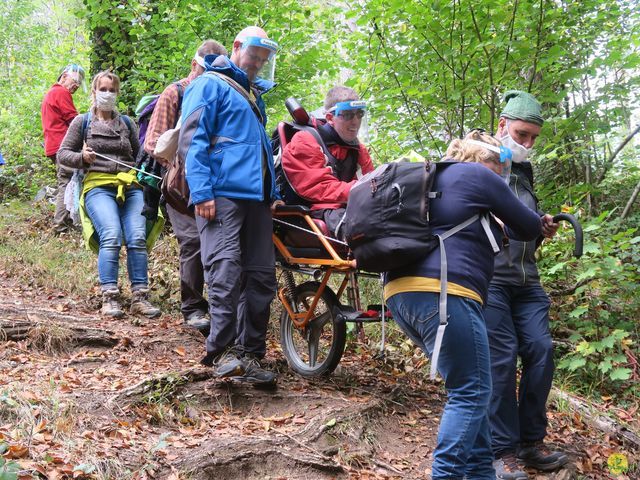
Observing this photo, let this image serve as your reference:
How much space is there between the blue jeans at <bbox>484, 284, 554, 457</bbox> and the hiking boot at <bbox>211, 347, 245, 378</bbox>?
1.66 metres

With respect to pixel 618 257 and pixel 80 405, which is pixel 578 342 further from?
pixel 80 405

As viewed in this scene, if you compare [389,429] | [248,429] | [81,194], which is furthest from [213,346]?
[81,194]

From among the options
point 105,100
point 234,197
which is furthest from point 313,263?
point 105,100

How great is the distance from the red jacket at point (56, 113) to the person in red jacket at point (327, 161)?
14.7ft

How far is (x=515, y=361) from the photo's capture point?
386cm

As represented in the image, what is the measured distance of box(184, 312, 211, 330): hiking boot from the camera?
575 centimetres

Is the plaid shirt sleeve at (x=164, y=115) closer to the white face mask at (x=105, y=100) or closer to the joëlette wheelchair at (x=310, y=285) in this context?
the white face mask at (x=105, y=100)

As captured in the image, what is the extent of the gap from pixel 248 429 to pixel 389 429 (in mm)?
1030

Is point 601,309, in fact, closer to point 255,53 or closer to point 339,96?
point 339,96

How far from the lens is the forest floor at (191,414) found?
3.28 metres

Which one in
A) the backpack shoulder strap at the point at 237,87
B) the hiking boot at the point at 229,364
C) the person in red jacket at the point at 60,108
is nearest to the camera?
the hiking boot at the point at 229,364

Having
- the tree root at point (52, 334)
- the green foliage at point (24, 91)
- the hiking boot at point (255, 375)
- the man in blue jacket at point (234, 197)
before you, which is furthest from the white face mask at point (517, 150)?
the green foliage at point (24, 91)

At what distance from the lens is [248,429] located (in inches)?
156

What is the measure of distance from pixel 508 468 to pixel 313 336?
6.28 ft
